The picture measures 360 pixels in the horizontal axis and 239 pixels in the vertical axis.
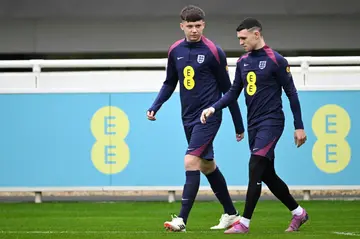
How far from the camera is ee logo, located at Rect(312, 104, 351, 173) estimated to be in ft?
53.8

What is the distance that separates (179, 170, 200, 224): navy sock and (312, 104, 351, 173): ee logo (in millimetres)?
5254

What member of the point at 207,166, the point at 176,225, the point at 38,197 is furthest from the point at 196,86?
the point at 38,197

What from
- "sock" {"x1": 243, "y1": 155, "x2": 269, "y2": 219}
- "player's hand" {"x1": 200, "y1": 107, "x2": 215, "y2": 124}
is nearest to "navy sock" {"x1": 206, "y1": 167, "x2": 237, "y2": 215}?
"sock" {"x1": 243, "y1": 155, "x2": 269, "y2": 219}

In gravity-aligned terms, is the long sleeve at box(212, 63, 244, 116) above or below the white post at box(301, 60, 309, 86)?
below

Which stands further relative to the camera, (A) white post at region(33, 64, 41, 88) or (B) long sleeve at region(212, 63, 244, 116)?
(A) white post at region(33, 64, 41, 88)

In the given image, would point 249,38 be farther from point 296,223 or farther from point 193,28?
point 296,223

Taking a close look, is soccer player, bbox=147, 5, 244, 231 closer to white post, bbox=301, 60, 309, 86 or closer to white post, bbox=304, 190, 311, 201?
white post, bbox=301, 60, 309, 86

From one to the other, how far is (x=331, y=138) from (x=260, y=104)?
562 centimetres

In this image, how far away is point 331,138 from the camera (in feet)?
53.9

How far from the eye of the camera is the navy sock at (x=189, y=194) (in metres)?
11.3

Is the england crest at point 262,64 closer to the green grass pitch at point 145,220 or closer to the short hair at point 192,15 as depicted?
the short hair at point 192,15

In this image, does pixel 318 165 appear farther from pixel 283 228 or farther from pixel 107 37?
A: pixel 107 37

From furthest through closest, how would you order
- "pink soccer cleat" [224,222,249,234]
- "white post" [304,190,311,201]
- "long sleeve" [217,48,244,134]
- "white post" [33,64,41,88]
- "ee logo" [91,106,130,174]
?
1. "white post" [33,64,41,88]
2. "white post" [304,190,311,201]
3. "ee logo" [91,106,130,174]
4. "long sleeve" [217,48,244,134]
5. "pink soccer cleat" [224,222,249,234]

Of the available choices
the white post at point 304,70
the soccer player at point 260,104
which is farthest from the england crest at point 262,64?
the white post at point 304,70
